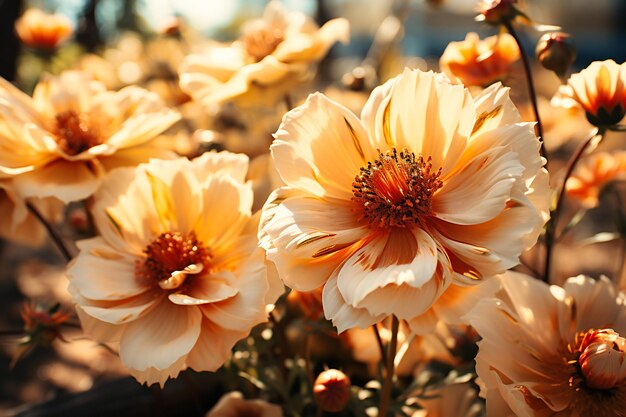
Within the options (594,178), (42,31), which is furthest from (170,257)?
(42,31)

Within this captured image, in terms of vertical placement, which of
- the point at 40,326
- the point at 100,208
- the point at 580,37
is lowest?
the point at 580,37

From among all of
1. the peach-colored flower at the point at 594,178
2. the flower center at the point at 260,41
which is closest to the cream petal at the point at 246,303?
the flower center at the point at 260,41

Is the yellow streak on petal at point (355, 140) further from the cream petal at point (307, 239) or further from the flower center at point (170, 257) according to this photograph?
the flower center at point (170, 257)

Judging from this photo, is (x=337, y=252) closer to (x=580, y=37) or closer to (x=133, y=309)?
(x=133, y=309)

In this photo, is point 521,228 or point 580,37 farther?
point 580,37

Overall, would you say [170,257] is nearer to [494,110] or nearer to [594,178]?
[494,110]

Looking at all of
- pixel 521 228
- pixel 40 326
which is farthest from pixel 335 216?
pixel 40 326

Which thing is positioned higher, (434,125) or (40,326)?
(434,125)
